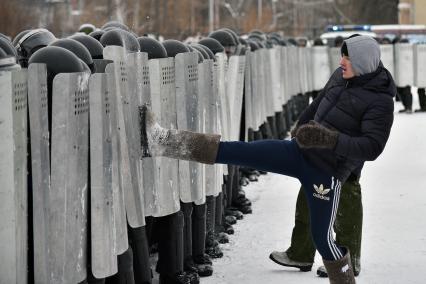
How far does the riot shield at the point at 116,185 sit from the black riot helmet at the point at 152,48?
1318 millimetres

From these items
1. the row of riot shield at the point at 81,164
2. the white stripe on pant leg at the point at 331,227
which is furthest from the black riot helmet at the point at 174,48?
the white stripe on pant leg at the point at 331,227

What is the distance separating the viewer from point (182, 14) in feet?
206

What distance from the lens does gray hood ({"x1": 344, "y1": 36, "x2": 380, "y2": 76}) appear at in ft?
23.8

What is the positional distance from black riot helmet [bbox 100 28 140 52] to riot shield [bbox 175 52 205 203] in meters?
0.56

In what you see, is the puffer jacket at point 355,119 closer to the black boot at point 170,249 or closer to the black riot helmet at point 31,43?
the black boot at point 170,249

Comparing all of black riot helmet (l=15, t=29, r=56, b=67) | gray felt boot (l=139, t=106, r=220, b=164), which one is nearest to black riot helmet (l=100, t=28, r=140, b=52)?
black riot helmet (l=15, t=29, r=56, b=67)

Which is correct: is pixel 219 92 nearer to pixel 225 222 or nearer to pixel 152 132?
pixel 225 222

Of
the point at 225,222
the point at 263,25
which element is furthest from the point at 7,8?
the point at 263,25

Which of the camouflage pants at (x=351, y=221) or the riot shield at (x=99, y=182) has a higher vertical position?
the riot shield at (x=99, y=182)

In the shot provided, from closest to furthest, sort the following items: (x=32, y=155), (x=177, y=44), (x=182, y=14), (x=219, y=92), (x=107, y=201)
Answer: (x=32, y=155), (x=107, y=201), (x=177, y=44), (x=219, y=92), (x=182, y=14)

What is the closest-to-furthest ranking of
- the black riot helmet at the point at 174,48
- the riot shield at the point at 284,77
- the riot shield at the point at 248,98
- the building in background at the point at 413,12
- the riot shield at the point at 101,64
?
the riot shield at the point at 101,64 → the black riot helmet at the point at 174,48 → the riot shield at the point at 248,98 → the riot shield at the point at 284,77 → the building in background at the point at 413,12

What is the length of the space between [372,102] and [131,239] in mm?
1709

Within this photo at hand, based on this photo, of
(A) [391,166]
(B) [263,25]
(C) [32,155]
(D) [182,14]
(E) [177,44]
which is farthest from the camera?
(B) [263,25]

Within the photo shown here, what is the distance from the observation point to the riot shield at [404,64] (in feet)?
86.1
